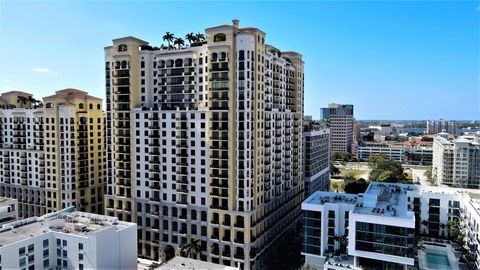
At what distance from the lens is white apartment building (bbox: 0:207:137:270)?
2144 inches

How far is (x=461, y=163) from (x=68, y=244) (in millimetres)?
144873

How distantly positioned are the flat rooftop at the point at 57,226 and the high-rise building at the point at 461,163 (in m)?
134

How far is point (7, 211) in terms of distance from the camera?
75750mm

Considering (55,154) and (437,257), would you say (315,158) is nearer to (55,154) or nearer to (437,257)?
(437,257)

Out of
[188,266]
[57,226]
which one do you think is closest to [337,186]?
[188,266]

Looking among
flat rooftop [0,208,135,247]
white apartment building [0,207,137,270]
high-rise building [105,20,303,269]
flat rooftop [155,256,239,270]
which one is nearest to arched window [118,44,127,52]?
high-rise building [105,20,303,269]

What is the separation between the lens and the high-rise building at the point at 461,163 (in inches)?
5536

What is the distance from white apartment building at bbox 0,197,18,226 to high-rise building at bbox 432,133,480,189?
494 feet

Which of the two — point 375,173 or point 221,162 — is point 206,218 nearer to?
point 221,162

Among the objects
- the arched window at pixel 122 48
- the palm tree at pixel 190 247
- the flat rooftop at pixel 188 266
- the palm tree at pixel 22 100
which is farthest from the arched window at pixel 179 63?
the palm tree at pixel 22 100

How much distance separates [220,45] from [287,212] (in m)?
46.5

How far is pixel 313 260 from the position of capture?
6806 cm

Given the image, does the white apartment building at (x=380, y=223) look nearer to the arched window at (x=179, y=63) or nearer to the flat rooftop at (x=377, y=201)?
the flat rooftop at (x=377, y=201)

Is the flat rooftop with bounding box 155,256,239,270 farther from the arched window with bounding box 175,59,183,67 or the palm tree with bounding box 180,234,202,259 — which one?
the arched window with bounding box 175,59,183,67
